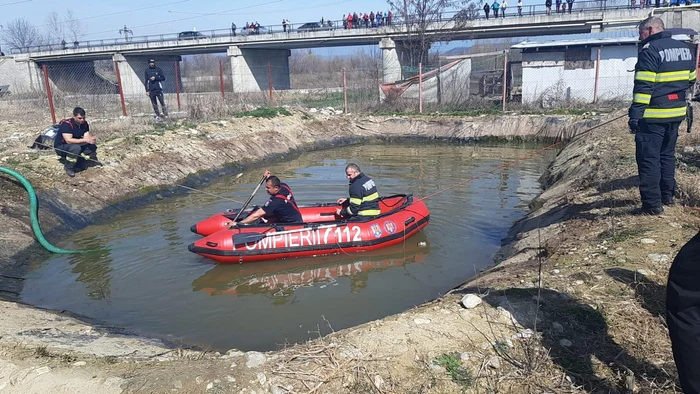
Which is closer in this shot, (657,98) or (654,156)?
(657,98)

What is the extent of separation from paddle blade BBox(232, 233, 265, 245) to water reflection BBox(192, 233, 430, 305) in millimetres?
427

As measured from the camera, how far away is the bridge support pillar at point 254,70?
Result: 4337 cm

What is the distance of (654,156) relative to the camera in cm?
571

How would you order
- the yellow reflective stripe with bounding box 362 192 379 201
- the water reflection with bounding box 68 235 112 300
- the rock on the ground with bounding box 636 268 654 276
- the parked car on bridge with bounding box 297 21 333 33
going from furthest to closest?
the parked car on bridge with bounding box 297 21 333 33
the yellow reflective stripe with bounding box 362 192 379 201
the water reflection with bounding box 68 235 112 300
the rock on the ground with bounding box 636 268 654 276

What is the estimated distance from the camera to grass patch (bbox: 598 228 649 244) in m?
5.54

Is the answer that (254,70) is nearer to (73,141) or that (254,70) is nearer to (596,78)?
(596,78)

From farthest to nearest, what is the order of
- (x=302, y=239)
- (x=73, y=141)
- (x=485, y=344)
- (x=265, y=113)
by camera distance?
(x=265, y=113), (x=73, y=141), (x=302, y=239), (x=485, y=344)

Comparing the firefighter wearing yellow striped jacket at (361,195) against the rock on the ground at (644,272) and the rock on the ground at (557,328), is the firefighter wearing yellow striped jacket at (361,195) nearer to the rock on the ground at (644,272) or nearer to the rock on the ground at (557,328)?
the rock on the ground at (644,272)

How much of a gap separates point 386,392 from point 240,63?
1717 inches

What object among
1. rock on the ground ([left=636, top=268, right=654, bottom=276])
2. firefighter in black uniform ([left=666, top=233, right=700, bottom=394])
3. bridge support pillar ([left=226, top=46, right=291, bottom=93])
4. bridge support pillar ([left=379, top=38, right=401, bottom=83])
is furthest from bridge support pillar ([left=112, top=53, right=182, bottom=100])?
firefighter in black uniform ([left=666, top=233, right=700, bottom=394])

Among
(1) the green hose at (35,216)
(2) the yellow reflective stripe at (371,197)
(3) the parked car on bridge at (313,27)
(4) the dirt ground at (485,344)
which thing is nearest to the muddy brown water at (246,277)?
(1) the green hose at (35,216)

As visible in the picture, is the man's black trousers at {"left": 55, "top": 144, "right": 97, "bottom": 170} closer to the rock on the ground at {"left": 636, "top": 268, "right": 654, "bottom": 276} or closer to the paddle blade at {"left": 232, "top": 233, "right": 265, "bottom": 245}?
the paddle blade at {"left": 232, "top": 233, "right": 265, "bottom": 245}

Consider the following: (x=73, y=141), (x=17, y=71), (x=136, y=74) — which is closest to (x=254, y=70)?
(x=136, y=74)

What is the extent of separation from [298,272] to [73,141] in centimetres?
605
